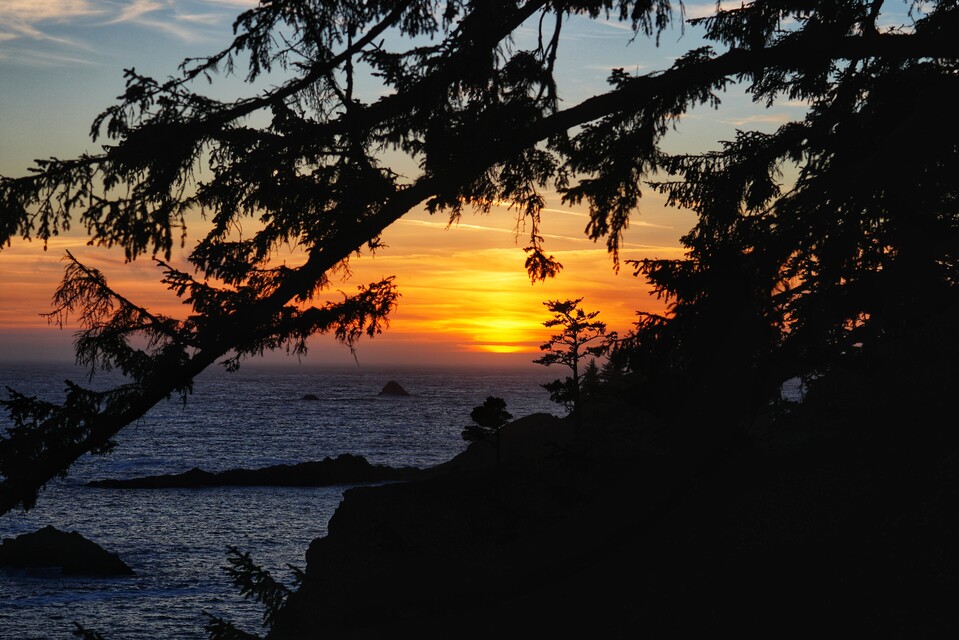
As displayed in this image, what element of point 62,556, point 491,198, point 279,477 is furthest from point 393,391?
point 491,198

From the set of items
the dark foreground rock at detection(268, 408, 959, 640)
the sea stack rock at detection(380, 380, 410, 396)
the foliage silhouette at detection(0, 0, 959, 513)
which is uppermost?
the foliage silhouette at detection(0, 0, 959, 513)

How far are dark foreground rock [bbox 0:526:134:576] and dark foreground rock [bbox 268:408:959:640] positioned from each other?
32.6 metres

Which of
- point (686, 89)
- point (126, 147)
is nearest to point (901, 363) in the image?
point (686, 89)

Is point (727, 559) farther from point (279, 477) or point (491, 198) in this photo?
point (279, 477)

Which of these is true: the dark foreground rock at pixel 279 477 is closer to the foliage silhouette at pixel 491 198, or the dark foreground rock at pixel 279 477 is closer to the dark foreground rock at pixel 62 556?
the dark foreground rock at pixel 62 556

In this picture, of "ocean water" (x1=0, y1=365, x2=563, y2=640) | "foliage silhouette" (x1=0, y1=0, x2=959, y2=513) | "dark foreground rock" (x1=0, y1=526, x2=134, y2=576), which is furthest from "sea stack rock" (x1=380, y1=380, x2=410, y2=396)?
"foliage silhouette" (x1=0, y1=0, x2=959, y2=513)

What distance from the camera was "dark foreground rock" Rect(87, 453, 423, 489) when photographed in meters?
63.1

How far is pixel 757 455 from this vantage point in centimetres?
821

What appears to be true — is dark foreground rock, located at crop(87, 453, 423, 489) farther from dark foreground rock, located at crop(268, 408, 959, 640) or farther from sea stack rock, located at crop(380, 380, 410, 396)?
sea stack rock, located at crop(380, 380, 410, 396)

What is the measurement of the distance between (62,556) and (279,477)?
27.8 metres

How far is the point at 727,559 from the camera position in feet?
24.1

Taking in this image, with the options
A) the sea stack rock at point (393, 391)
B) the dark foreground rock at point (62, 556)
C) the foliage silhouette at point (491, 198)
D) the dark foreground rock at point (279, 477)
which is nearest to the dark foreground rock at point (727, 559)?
the foliage silhouette at point (491, 198)

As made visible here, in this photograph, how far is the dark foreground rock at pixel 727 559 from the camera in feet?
21.8

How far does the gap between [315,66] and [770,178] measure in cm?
489
